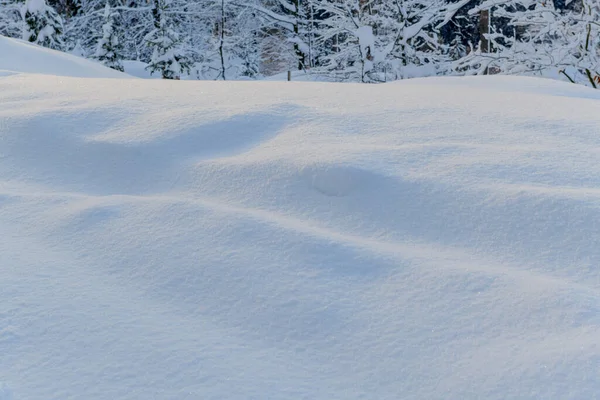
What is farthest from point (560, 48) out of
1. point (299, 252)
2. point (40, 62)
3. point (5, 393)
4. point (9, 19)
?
point (9, 19)

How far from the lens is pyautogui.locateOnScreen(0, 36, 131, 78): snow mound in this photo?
5.54m

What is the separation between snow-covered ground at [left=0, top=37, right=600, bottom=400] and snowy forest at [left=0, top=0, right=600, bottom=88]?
18.5 ft

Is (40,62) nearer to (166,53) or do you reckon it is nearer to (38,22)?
(166,53)

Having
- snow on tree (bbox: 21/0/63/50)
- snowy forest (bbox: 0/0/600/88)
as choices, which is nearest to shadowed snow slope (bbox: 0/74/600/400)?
snowy forest (bbox: 0/0/600/88)

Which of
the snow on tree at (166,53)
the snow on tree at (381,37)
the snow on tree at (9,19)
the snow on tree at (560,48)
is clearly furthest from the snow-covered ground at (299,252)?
the snow on tree at (9,19)

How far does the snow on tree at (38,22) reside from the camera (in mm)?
14664

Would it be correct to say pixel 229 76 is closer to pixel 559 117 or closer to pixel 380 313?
pixel 559 117

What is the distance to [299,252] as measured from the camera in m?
1.71

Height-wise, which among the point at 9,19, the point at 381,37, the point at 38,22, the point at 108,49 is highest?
the point at 9,19

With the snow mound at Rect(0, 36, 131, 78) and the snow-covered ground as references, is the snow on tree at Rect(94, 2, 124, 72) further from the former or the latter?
the snow-covered ground

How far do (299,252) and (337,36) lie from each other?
13.2 meters

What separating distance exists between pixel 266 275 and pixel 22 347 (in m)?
0.59

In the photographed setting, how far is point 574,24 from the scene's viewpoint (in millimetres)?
8039

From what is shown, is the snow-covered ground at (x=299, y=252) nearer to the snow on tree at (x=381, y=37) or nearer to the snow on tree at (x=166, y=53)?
the snow on tree at (x=381, y=37)
